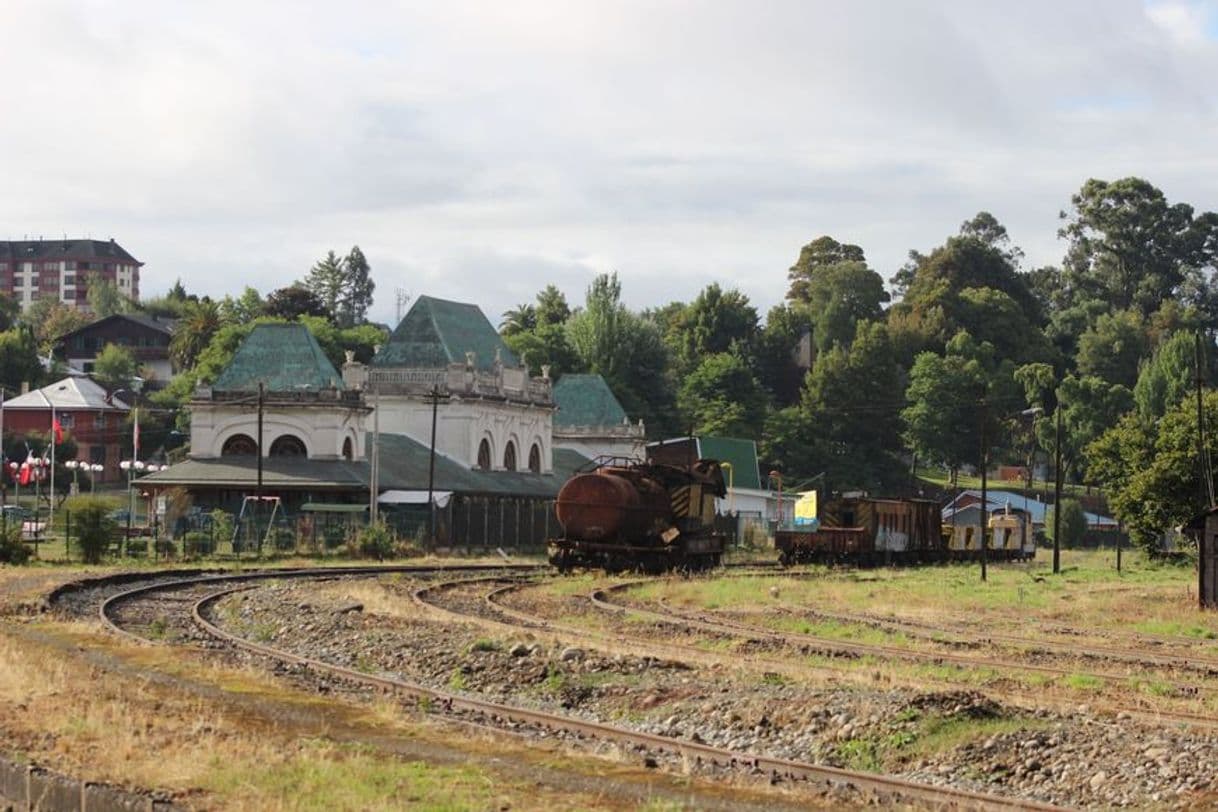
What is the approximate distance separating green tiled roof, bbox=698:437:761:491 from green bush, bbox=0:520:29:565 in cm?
6494

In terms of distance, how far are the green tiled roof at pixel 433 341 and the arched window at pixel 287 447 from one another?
35.7ft

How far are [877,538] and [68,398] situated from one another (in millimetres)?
72359

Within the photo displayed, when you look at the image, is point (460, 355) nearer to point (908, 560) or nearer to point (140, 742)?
point (908, 560)

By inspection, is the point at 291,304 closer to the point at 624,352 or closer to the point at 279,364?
the point at 624,352

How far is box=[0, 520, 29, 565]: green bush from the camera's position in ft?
164

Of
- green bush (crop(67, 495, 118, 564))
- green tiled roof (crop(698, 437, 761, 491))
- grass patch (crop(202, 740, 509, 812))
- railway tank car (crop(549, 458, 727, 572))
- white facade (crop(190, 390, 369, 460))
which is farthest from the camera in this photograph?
green tiled roof (crop(698, 437, 761, 491))

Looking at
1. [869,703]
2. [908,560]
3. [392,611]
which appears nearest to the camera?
[869,703]

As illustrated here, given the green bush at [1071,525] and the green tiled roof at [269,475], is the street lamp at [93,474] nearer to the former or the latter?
the green tiled roof at [269,475]

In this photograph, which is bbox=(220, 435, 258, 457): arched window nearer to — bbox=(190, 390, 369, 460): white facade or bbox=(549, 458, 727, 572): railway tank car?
bbox=(190, 390, 369, 460): white facade

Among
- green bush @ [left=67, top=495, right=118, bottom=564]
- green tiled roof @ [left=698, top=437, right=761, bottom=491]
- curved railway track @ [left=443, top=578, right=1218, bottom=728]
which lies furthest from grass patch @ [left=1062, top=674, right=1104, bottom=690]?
green tiled roof @ [left=698, top=437, right=761, bottom=491]

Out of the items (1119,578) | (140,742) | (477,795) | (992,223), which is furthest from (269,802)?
(992,223)

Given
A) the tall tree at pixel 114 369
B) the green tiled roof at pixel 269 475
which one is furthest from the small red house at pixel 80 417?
the green tiled roof at pixel 269 475

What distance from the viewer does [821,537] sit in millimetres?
63781

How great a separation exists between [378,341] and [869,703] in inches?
4731
